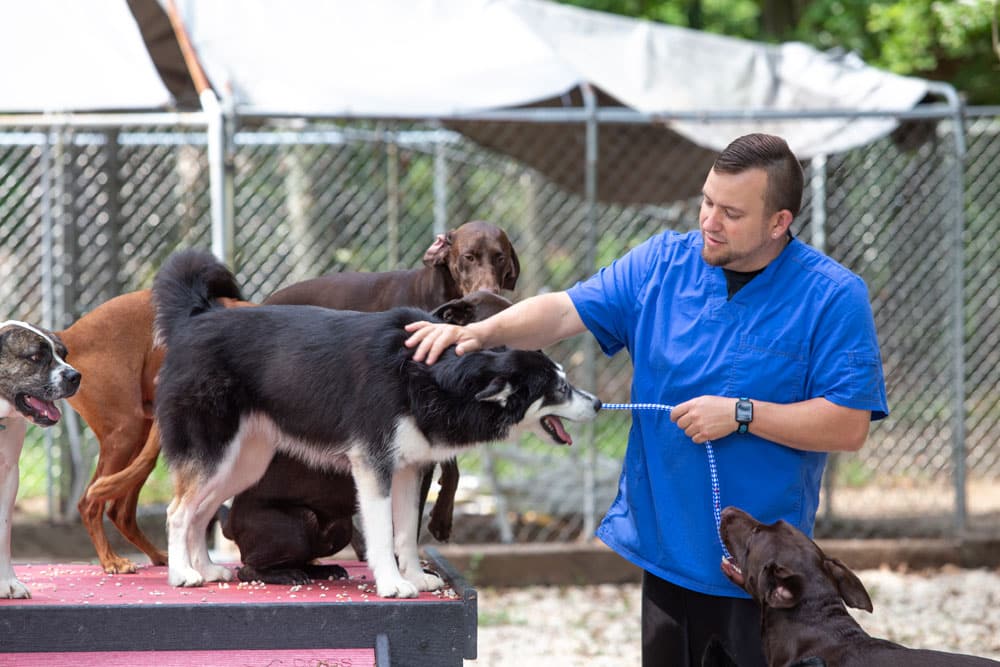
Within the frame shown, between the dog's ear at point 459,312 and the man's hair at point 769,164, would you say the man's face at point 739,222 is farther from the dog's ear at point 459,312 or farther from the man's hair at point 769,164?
the dog's ear at point 459,312

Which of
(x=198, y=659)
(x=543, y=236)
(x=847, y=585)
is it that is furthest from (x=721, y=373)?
(x=543, y=236)

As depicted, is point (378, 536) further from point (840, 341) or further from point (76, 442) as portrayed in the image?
point (76, 442)

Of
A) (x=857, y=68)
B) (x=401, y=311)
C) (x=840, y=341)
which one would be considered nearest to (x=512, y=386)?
(x=401, y=311)

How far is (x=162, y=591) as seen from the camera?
11.8 feet

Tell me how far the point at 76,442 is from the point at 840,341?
21.0 feet

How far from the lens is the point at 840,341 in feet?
10.8

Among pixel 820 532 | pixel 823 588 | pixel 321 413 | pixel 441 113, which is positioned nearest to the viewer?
pixel 823 588

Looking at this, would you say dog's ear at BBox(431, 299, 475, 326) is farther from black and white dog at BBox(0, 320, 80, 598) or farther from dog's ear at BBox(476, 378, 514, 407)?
black and white dog at BBox(0, 320, 80, 598)

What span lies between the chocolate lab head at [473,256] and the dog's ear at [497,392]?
934mm

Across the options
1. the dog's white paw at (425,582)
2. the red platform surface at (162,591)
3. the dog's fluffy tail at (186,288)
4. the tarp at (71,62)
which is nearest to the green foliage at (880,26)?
the tarp at (71,62)

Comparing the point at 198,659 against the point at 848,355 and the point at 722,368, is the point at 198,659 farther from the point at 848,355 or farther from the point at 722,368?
the point at 848,355

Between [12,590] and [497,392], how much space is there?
62.9 inches

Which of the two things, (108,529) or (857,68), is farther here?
(857,68)

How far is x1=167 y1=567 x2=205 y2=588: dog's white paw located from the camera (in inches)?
145
